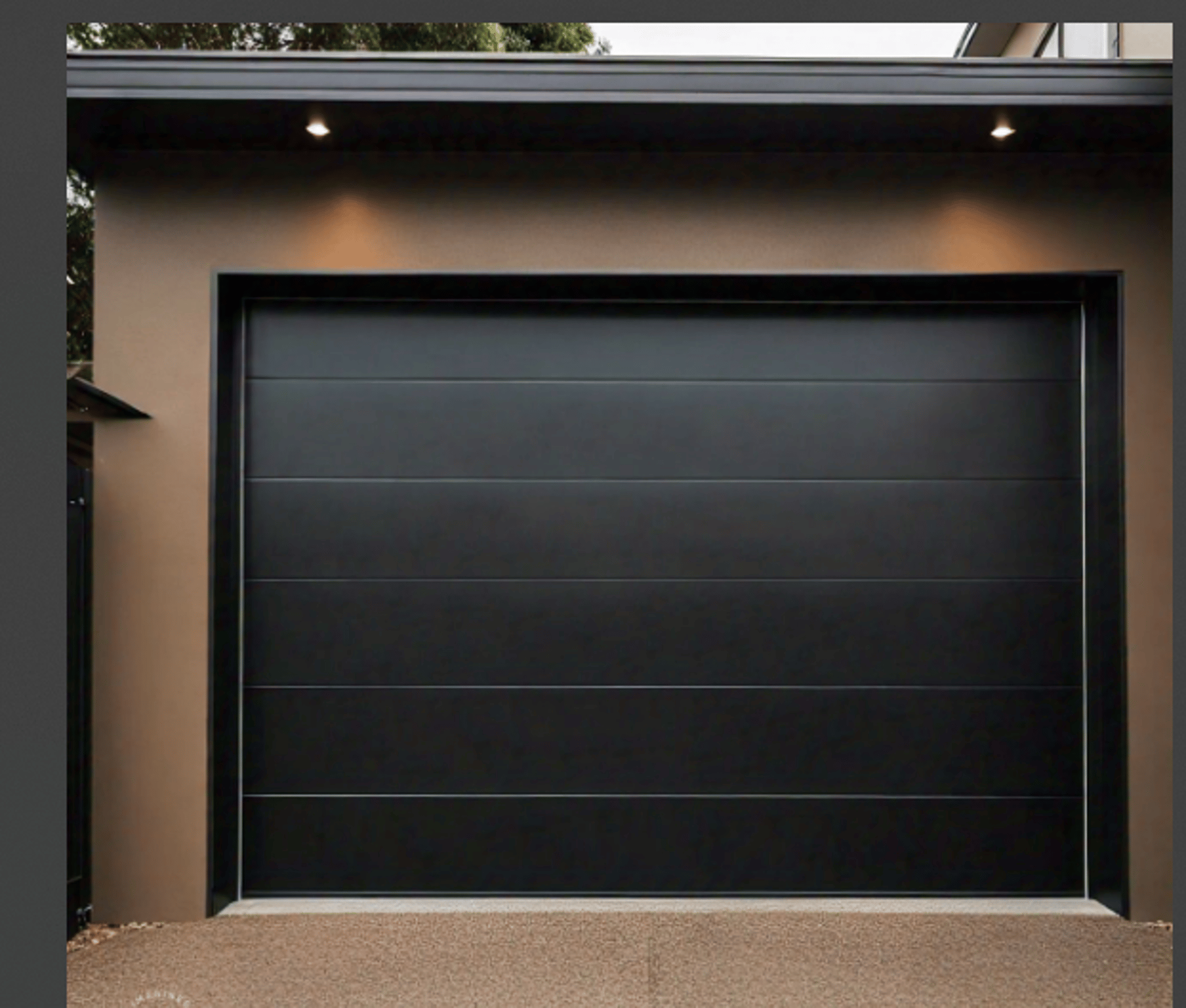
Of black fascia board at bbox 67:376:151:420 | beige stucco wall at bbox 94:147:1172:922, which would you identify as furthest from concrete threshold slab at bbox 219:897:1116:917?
black fascia board at bbox 67:376:151:420

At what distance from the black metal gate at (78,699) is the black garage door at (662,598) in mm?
564

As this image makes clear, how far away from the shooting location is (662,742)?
3.64m

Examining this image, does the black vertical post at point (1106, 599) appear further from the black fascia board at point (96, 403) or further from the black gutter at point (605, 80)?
the black fascia board at point (96, 403)

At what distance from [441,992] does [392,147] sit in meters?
2.97

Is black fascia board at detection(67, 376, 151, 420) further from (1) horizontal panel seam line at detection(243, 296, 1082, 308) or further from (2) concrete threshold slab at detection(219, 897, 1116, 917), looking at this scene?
(2) concrete threshold slab at detection(219, 897, 1116, 917)

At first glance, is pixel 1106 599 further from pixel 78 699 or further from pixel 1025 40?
pixel 1025 40

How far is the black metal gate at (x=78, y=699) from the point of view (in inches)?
130

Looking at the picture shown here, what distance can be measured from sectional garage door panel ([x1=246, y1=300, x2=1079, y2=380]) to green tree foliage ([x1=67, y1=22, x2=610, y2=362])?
465 cm

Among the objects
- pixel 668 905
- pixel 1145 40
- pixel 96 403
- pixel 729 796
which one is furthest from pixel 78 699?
pixel 1145 40

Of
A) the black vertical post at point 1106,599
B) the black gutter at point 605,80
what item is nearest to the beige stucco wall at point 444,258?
the black vertical post at point 1106,599

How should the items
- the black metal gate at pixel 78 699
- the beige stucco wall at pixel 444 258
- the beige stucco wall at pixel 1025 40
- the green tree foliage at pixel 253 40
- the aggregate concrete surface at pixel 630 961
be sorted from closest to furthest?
the aggregate concrete surface at pixel 630 961
the black metal gate at pixel 78 699
the beige stucco wall at pixel 444 258
the beige stucco wall at pixel 1025 40
the green tree foliage at pixel 253 40

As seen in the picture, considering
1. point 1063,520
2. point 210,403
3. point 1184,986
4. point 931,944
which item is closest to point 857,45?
point 1063,520

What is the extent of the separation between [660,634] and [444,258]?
1695 mm

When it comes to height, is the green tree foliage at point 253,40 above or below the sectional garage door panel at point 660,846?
above
